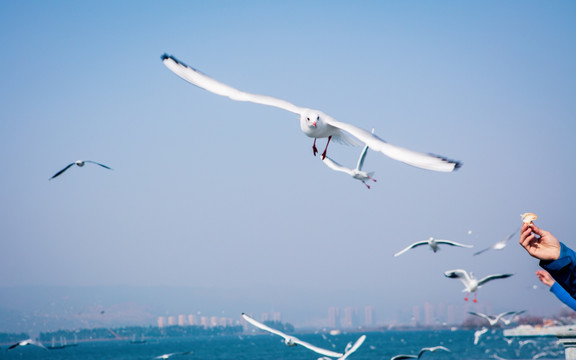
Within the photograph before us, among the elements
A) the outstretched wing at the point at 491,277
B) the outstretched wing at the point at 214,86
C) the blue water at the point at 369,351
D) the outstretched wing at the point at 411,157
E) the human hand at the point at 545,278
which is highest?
the outstretched wing at the point at 214,86

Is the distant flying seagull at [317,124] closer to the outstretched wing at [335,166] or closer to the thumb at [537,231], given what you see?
the thumb at [537,231]

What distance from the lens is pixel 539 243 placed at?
9.21 feet

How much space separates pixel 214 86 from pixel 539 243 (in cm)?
403

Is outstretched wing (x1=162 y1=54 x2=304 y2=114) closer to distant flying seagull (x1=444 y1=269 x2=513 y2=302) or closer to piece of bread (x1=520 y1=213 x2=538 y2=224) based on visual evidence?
piece of bread (x1=520 y1=213 x2=538 y2=224)

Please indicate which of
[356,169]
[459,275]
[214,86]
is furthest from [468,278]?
[214,86]

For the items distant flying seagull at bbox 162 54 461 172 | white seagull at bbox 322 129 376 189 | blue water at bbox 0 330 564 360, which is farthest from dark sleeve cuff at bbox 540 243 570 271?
blue water at bbox 0 330 564 360

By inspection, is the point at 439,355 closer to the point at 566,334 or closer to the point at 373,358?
the point at 373,358

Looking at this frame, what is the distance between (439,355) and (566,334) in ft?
255

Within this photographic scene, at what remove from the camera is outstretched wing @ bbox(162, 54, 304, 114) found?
6031 mm

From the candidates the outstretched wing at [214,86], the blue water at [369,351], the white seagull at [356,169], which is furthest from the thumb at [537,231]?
the blue water at [369,351]

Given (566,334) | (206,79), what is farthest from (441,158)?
(566,334)

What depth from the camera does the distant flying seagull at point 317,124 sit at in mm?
3838

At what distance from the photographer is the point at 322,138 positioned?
237 inches

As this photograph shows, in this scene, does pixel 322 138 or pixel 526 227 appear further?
pixel 322 138
